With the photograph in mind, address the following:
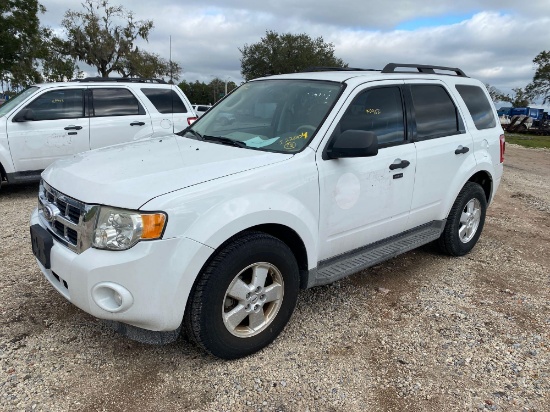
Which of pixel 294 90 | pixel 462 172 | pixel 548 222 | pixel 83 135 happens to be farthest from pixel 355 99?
pixel 83 135

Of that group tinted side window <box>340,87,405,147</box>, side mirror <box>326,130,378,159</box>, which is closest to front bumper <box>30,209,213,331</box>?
side mirror <box>326,130,378,159</box>

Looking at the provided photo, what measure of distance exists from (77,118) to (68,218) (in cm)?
529

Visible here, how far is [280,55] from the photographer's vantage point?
4581 cm

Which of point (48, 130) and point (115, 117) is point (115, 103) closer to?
point (115, 117)

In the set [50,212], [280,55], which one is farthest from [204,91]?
[50,212]

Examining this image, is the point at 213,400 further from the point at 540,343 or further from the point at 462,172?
the point at 462,172

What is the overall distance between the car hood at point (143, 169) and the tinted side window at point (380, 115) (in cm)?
77

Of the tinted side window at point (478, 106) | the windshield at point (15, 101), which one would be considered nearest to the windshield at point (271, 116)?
the tinted side window at point (478, 106)

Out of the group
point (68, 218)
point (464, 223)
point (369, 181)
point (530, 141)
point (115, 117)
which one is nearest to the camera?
point (68, 218)

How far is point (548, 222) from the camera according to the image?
6598 mm

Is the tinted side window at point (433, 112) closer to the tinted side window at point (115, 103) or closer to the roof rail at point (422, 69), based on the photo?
the roof rail at point (422, 69)

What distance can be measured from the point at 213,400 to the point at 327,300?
151 centimetres

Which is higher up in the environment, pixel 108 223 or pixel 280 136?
pixel 280 136

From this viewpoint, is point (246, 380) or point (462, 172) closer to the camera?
point (246, 380)
